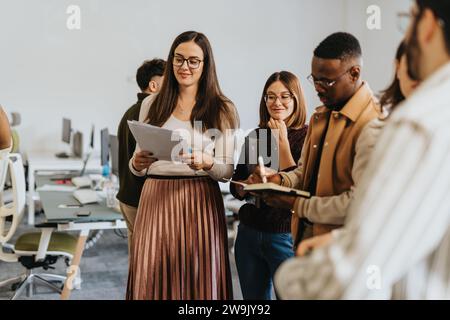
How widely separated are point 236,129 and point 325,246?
108 centimetres

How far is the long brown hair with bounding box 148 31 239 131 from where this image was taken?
1876 millimetres

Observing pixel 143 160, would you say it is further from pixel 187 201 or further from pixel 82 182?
pixel 82 182

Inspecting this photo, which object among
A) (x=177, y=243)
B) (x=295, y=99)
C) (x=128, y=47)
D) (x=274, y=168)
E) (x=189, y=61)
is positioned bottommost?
(x=177, y=243)

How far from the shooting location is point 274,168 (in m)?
1.99

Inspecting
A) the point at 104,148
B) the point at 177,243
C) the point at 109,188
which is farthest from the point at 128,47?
the point at 177,243

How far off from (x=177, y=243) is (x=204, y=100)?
1.84 ft

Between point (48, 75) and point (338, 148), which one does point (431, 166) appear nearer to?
point (338, 148)

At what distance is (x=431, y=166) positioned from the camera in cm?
76

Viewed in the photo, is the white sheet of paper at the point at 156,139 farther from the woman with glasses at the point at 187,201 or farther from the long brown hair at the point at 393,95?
the long brown hair at the point at 393,95

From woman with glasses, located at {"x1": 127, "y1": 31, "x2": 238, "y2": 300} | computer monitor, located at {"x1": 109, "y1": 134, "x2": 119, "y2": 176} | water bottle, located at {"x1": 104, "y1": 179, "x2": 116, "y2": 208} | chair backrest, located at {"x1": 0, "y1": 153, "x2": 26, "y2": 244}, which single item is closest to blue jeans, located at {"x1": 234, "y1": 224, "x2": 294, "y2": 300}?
woman with glasses, located at {"x1": 127, "y1": 31, "x2": 238, "y2": 300}

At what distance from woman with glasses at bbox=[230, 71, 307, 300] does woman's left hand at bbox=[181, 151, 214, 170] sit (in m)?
0.23

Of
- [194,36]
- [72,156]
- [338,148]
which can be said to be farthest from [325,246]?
[72,156]

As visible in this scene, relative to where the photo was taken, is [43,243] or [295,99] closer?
[295,99]

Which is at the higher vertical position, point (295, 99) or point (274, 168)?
point (295, 99)
